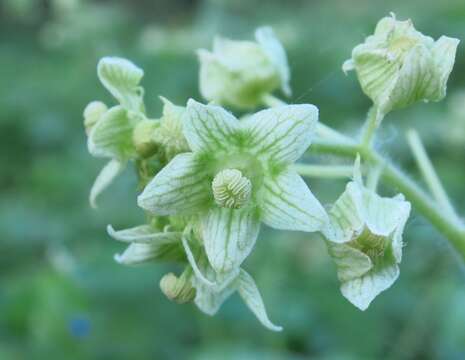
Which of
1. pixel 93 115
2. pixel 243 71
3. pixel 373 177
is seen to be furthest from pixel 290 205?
pixel 243 71

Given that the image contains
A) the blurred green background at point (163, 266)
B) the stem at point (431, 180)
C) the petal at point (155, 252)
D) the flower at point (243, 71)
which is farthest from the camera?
the blurred green background at point (163, 266)

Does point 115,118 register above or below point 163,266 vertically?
above

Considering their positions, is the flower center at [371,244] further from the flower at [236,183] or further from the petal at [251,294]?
the petal at [251,294]

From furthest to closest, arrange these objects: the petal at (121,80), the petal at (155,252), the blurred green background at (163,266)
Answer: the blurred green background at (163,266) → the petal at (121,80) → the petal at (155,252)

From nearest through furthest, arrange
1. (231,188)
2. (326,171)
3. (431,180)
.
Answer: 1. (231,188)
2. (326,171)
3. (431,180)

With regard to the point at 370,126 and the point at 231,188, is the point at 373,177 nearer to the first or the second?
the point at 370,126

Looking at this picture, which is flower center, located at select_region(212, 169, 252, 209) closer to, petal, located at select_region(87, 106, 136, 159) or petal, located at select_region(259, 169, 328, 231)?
petal, located at select_region(259, 169, 328, 231)

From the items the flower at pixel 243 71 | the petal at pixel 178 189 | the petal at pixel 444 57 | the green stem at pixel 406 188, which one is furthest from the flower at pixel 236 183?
the flower at pixel 243 71

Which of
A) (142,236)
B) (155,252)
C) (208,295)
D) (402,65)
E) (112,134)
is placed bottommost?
(208,295)
